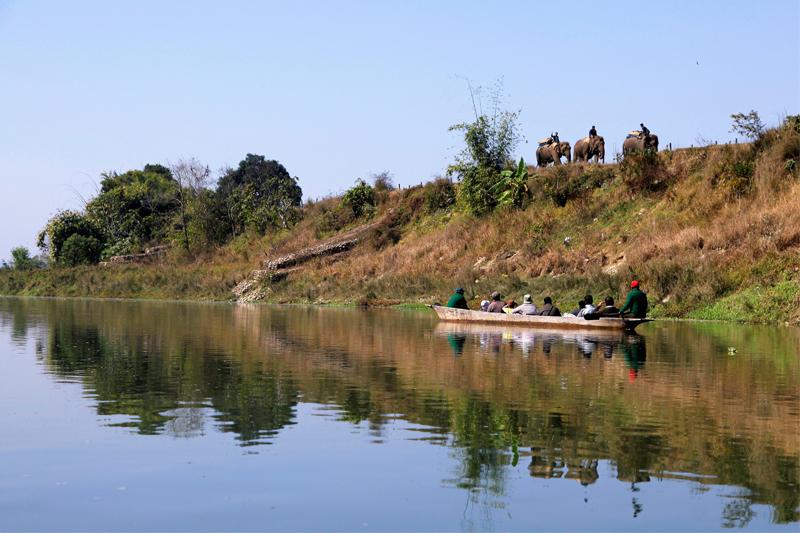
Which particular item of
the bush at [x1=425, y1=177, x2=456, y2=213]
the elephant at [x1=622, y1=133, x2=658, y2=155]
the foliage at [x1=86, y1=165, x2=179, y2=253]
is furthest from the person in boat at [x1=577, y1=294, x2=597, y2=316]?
the foliage at [x1=86, y1=165, x2=179, y2=253]

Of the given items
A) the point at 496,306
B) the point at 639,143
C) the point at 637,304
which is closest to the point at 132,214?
the point at 639,143

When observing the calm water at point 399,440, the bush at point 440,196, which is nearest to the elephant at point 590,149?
the bush at point 440,196

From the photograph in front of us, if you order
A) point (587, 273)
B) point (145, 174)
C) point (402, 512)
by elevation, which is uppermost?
point (145, 174)

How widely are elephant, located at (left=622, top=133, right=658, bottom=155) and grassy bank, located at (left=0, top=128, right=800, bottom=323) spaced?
189 cm

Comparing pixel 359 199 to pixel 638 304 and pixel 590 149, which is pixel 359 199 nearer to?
pixel 590 149

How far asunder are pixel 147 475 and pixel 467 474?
3385 mm

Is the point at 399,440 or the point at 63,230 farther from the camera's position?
the point at 63,230

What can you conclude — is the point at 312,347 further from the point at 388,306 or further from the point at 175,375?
the point at 388,306

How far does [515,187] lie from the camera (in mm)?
65062

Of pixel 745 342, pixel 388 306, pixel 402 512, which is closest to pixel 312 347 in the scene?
pixel 745 342

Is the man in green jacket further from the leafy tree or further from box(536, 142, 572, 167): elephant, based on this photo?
the leafy tree

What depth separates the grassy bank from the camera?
Result: 42.3m

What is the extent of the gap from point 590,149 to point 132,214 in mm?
50390

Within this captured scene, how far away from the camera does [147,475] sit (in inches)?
458
